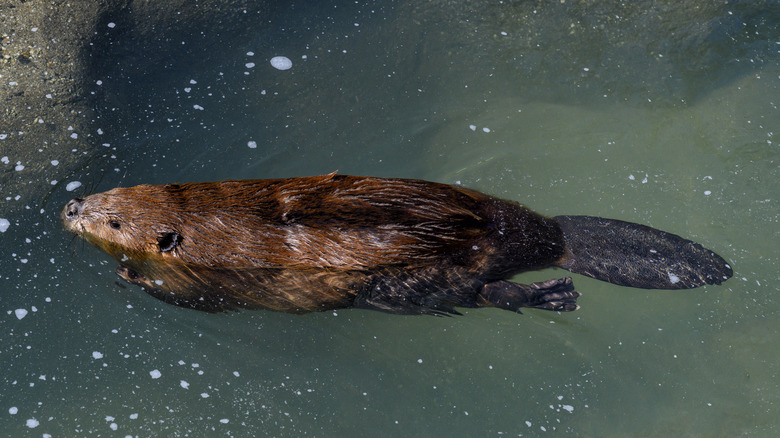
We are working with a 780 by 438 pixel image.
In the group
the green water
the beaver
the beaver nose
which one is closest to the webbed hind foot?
the beaver

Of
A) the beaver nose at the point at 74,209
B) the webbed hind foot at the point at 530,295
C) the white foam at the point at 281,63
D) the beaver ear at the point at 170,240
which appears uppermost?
the white foam at the point at 281,63

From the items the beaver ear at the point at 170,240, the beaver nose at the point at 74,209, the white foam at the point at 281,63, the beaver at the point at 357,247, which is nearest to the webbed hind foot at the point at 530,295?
the beaver at the point at 357,247

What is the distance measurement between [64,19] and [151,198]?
243 cm

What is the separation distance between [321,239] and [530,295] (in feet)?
4.30

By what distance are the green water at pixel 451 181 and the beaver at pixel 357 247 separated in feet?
1.30

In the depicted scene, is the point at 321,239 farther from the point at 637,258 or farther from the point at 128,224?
the point at 637,258

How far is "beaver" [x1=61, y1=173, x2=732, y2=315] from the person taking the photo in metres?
3.25

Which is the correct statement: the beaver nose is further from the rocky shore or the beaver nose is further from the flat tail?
the flat tail

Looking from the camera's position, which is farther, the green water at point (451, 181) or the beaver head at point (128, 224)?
the green water at point (451, 181)

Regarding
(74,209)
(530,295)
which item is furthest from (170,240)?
(530,295)

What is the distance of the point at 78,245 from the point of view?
163 inches

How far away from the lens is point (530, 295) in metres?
3.63

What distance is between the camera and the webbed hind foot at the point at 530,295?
3.57 meters

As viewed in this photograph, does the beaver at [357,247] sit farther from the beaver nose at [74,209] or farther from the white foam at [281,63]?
the white foam at [281,63]
